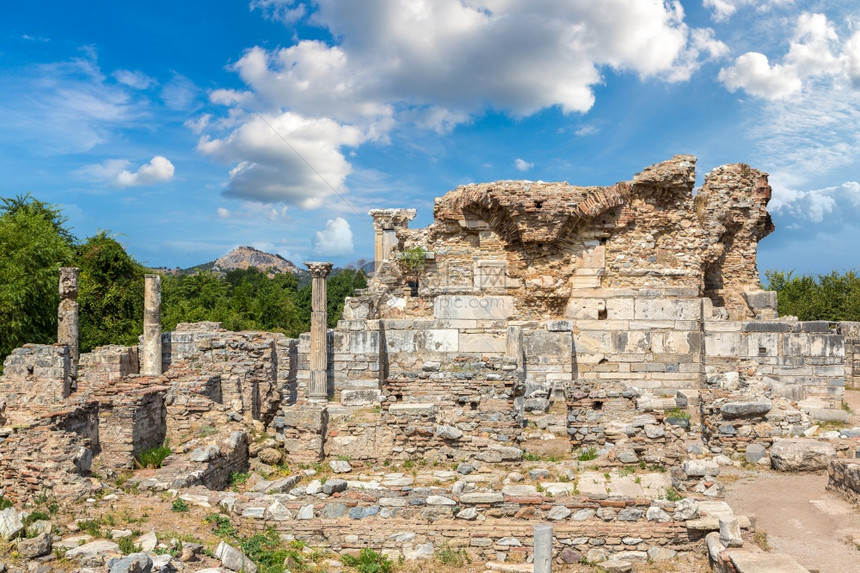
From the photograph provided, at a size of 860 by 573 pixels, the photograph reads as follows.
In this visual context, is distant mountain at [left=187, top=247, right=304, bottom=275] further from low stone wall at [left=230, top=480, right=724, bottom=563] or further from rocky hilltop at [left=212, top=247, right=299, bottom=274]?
low stone wall at [left=230, top=480, right=724, bottom=563]

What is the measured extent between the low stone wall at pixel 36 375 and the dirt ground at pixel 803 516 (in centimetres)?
1351

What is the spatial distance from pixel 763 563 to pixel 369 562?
3.67 metres

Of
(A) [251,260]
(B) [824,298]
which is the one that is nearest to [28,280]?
(B) [824,298]

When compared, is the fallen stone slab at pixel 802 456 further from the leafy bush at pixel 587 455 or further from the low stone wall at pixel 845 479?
the leafy bush at pixel 587 455

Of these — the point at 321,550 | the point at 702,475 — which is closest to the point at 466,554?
the point at 321,550

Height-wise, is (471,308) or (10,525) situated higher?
(471,308)

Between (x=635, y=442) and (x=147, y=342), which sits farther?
(x=147, y=342)

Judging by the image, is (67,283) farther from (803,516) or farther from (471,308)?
(803,516)

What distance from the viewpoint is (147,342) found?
1391 centimetres

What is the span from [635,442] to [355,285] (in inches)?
1959

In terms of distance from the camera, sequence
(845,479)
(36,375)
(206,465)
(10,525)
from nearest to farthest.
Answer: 1. (10,525)
2. (845,479)
3. (206,465)
4. (36,375)

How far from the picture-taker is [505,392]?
10.1 meters

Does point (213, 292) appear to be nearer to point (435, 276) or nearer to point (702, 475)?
point (435, 276)

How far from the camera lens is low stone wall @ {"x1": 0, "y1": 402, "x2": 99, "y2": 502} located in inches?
281
